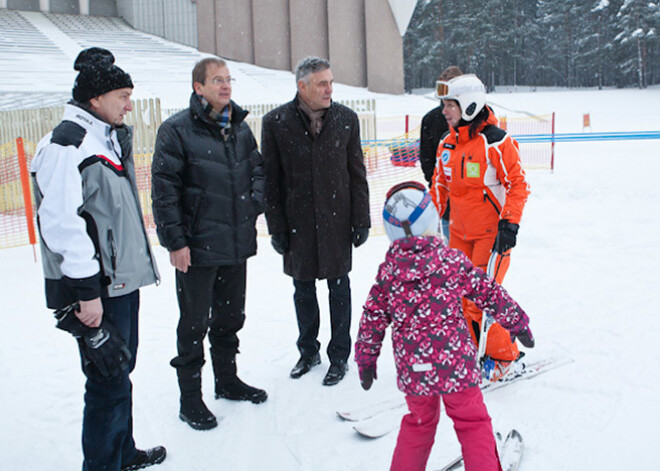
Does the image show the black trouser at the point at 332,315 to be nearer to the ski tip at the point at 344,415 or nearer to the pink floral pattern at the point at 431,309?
the ski tip at the point at 344,415

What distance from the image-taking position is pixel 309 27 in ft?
89.2

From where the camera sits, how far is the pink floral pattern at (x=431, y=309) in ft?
7.38

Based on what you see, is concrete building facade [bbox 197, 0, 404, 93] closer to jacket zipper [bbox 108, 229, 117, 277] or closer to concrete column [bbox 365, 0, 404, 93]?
concrete column [bbox 365, 0, 404, 93]

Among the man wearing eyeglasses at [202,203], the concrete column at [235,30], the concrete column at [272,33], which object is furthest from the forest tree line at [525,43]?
the man wearing eyeglasses at [202,203]

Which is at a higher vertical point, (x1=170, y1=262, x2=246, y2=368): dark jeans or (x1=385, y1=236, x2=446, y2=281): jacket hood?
(x1=385, y1=236, x2=446, y2=281): jacket hood

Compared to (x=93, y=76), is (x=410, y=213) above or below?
below

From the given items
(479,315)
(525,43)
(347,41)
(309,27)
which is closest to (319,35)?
(309,27)

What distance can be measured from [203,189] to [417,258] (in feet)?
4.89

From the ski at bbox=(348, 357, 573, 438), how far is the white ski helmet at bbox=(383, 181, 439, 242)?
1348 millimetres

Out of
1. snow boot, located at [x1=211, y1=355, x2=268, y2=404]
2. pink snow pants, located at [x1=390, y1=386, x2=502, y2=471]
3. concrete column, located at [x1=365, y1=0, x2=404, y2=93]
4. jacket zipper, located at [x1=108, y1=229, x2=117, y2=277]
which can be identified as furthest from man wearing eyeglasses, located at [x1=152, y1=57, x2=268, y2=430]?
concrete column, located at [x1=365, y1=0, x2=404, y2=93]

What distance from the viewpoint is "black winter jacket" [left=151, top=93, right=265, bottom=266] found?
123 inches

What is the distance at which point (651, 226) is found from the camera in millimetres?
7598

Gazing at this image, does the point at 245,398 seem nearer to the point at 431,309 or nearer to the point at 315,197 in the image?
the point at 315,197

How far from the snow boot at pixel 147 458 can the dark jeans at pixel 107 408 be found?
0.31m
